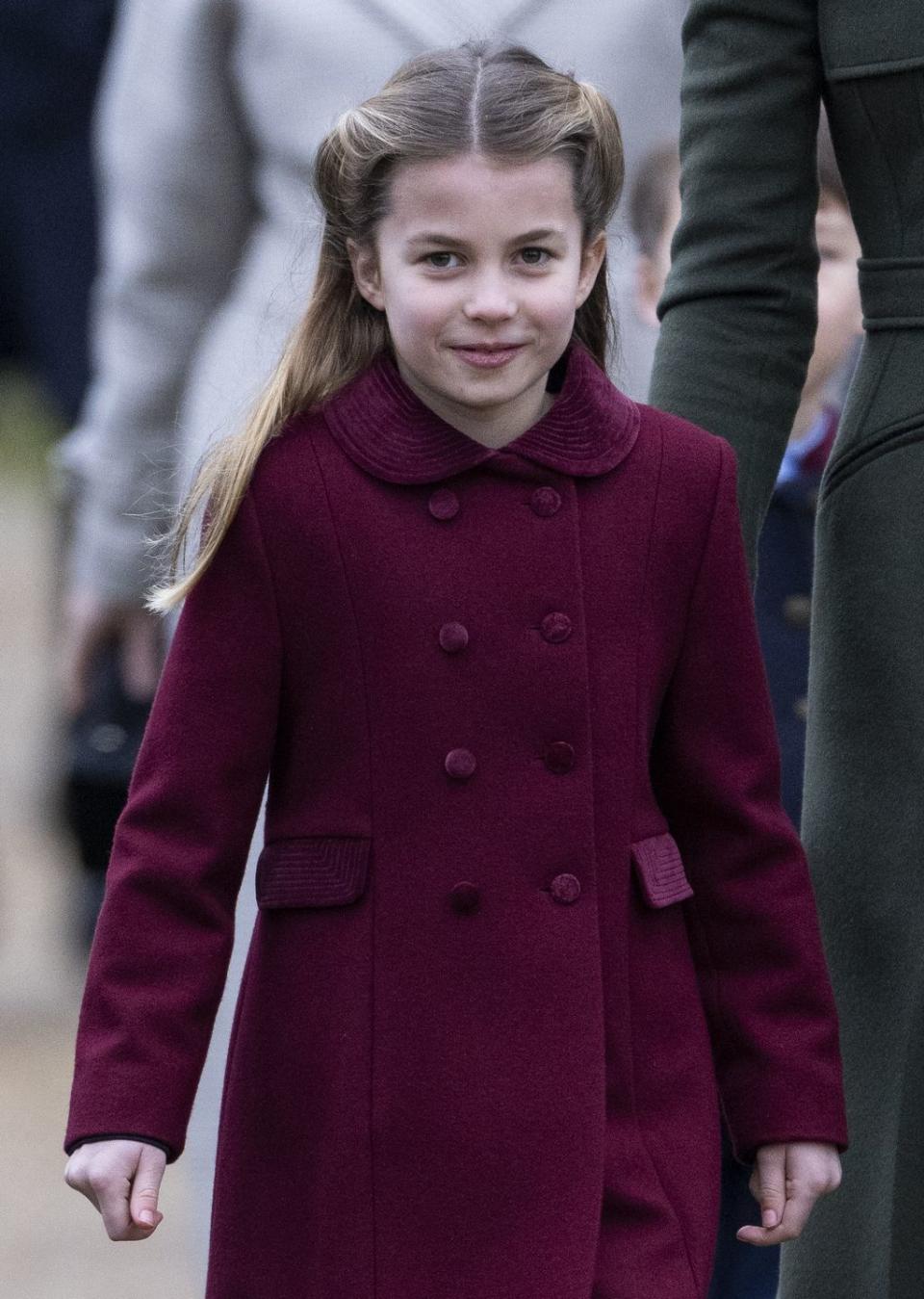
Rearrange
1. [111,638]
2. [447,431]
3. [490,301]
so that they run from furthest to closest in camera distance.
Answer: [111,638] < [447,431] < [490,301]

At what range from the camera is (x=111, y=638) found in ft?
18.0

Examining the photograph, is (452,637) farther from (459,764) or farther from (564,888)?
(564,888)

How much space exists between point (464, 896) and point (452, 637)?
0.69ft

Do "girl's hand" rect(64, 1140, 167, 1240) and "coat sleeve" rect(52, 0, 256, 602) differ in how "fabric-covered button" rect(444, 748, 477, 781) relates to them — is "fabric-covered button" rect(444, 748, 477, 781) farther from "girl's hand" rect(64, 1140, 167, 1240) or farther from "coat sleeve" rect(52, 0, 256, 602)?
"coat sleeve" rect(52, 0, 256, 602)

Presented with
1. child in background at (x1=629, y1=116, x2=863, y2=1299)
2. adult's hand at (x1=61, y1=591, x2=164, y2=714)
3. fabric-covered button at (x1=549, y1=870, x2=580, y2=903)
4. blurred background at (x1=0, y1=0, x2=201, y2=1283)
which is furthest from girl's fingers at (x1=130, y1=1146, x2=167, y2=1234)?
blurred background at (x1=0, y1=0, x2=201, y2=1283)

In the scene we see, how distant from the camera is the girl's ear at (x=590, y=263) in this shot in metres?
2.80

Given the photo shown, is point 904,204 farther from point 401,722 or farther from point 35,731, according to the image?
point 35,731

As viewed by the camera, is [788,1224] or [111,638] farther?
[111,638]

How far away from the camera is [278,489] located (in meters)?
2.73

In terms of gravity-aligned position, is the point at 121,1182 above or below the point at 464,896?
below

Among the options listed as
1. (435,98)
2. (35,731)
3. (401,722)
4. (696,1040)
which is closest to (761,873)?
(696,1040)

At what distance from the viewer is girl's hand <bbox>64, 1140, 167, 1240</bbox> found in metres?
2.68

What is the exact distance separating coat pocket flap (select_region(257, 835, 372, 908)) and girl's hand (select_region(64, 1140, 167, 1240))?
23 centimetres

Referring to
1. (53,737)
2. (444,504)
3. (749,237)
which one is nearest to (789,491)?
(749,237)
